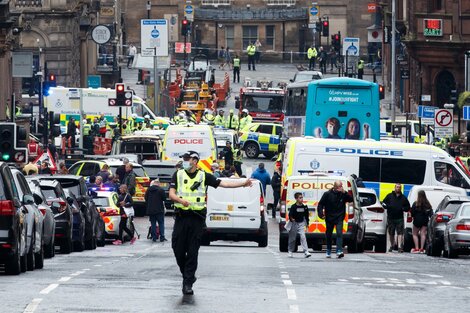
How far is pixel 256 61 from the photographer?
12494 cm

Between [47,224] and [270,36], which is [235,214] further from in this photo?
[270,36]

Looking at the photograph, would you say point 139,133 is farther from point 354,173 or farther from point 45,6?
point 45,6

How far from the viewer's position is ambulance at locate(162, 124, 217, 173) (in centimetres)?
5441

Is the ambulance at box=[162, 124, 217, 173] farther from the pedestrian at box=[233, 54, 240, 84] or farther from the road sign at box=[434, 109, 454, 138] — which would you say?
the pedestrian at box=[233, 54, 240, 84]

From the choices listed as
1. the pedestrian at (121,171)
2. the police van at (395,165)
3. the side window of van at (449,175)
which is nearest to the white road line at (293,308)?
Answer: the police van at (395,165)

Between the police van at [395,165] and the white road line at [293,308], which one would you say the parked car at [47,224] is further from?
the police van at [395,165]

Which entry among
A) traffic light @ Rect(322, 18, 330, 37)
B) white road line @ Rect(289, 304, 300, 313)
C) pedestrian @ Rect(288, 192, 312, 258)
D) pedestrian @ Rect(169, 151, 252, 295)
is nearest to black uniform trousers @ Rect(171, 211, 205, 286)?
pedestrian @ Rect(169, 151, 252, 295)

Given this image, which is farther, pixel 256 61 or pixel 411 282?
pixel 256 61

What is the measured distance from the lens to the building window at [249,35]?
5167 inches

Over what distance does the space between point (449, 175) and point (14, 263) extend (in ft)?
68.0

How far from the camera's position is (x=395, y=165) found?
43.1 metres

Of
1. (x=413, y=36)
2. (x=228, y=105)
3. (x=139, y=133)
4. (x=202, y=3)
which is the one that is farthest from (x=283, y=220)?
(x=202, y=3)

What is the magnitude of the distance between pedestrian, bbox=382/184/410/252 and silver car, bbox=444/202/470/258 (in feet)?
12.9

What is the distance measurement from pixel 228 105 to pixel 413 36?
1630cm
